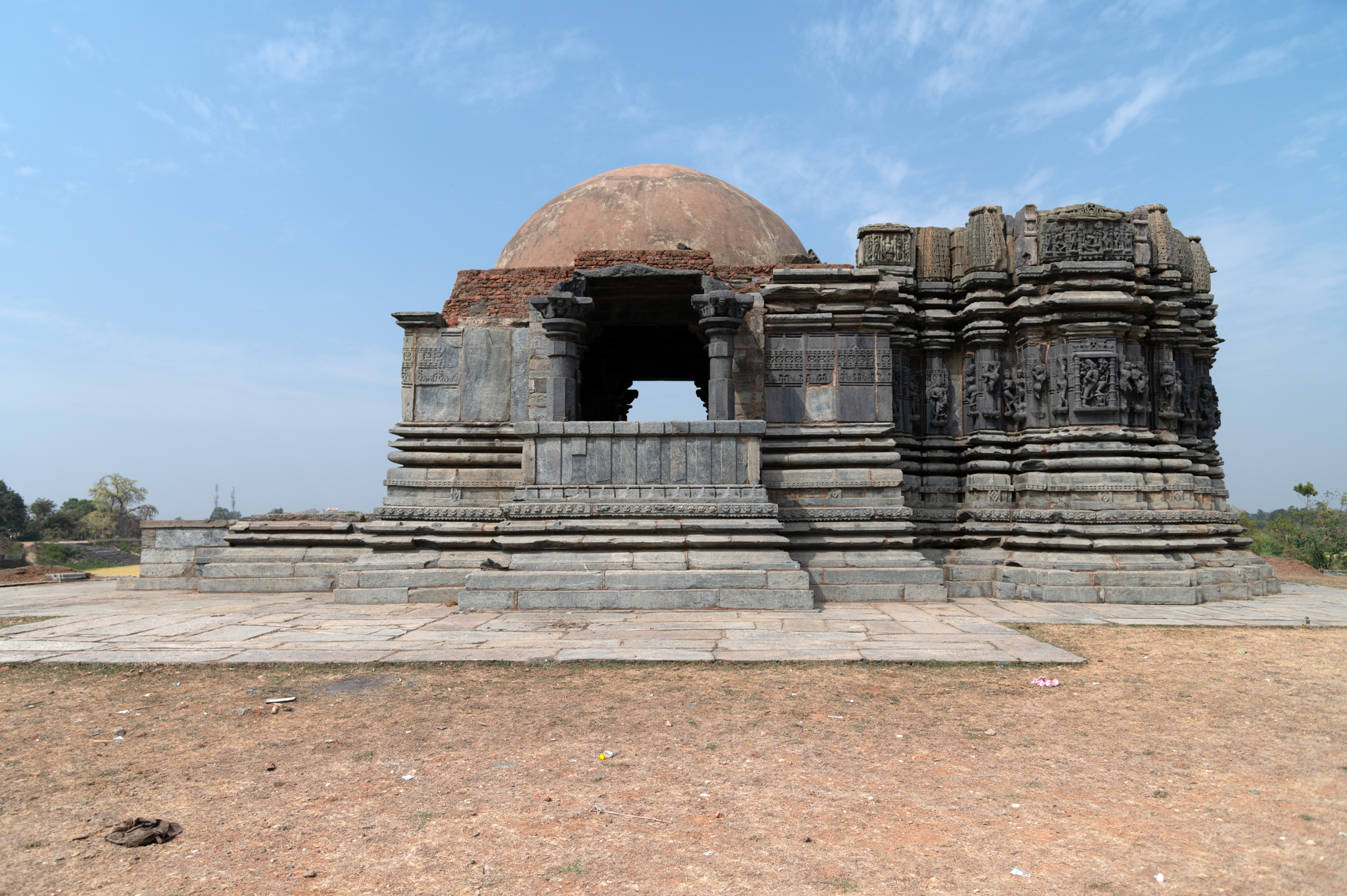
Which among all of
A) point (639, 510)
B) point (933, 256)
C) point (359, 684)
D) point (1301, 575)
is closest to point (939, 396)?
point (933, 256)

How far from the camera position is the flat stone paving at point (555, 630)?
21.2 feet

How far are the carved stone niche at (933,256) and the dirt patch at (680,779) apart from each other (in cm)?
862

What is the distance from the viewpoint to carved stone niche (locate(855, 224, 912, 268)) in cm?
1312

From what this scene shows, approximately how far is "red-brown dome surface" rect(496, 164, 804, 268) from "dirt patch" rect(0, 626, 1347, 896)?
10.0 metres

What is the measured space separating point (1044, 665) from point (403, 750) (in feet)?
16.4

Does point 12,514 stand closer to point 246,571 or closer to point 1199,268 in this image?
point 246,571

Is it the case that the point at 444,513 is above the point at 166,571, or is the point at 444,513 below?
above

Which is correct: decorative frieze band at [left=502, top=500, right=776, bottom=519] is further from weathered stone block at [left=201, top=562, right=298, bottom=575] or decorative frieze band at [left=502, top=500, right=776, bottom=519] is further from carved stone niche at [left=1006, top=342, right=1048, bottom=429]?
carved stone niche at [left=1006, top=342, right=1048, bottom=429]

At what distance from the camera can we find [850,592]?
10242 mm

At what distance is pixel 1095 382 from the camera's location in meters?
11.7

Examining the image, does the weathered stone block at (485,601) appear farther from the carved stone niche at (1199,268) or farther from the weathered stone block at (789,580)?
the carved stone niche at (1199,268)

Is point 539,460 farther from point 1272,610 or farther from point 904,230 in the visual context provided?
point 1272,610

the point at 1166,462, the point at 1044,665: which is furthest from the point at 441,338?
the point at 1166,462

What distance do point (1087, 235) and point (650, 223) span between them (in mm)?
7641
